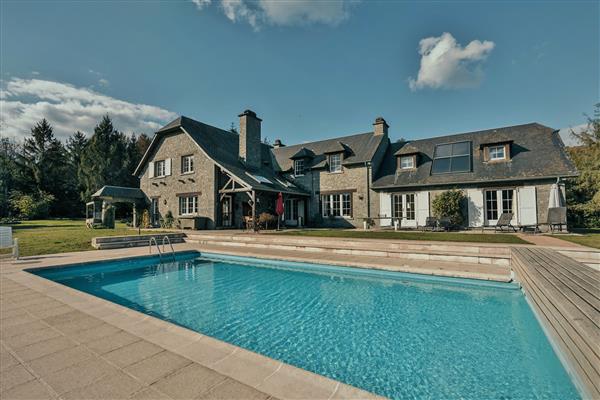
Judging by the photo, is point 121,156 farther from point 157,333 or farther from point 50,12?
point 157,333

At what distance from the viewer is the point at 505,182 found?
14.5 meters

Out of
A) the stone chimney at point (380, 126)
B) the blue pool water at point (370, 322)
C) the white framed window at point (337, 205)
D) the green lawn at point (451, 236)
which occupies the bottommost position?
the blue pool water at point (370, 322)

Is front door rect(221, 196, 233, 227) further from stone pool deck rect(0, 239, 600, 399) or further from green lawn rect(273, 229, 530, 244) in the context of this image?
stone pool deck rect(0, 239, 600, 399)

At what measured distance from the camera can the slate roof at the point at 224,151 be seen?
55.5 feet

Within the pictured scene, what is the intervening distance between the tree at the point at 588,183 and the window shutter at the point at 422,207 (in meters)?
9.99

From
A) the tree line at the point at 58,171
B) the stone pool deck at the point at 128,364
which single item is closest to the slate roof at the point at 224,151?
the stone pool deck at the point at 128,364

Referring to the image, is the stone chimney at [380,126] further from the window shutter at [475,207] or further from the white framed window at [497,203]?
the white framed window at [497,203]

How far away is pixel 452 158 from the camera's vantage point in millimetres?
16844

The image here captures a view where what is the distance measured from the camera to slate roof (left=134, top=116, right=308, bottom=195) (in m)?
16.9

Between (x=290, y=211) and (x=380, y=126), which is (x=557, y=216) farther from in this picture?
(x=290, y=211)

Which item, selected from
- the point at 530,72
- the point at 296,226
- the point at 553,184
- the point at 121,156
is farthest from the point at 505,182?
the point at 121,156

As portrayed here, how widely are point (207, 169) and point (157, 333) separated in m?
16.3

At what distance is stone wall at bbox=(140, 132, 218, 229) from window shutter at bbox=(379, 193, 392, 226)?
10819 millimetres

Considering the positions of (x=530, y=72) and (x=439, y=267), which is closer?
(x=439, y=267)
